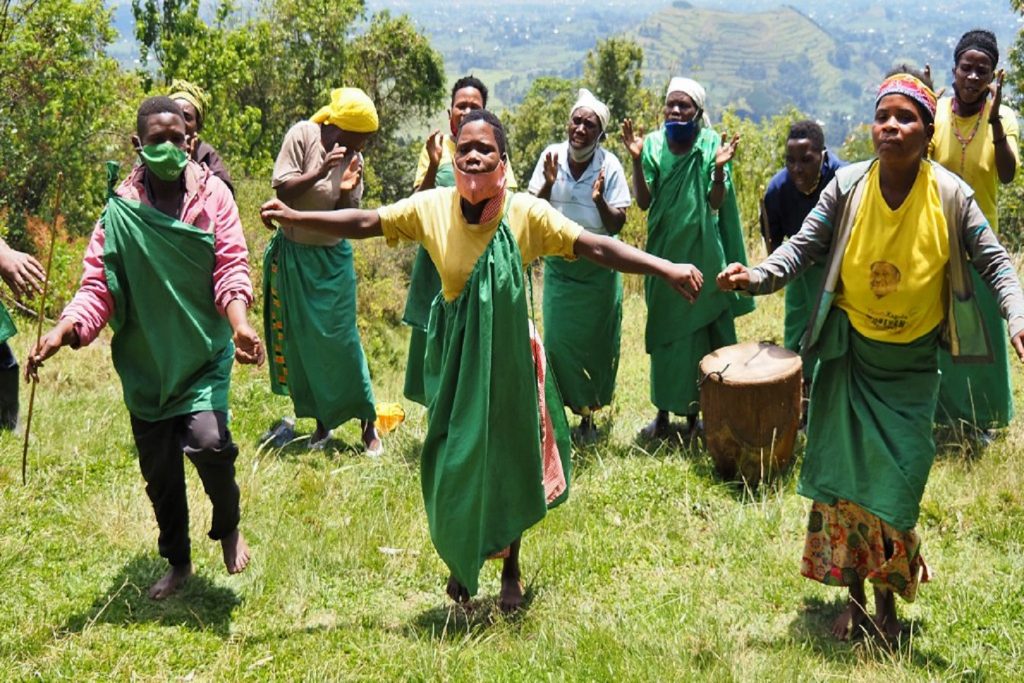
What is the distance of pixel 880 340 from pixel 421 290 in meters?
2.72

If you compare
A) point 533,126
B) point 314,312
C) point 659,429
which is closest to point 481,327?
point 314,312

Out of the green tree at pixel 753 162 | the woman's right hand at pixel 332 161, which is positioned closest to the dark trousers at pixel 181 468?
the woman's right hand at pixel 332 161

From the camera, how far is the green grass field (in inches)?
143

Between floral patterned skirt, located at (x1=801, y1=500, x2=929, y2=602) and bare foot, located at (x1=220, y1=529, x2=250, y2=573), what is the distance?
234 cm

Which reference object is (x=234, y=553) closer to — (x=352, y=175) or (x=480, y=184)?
(x=480, y=184)

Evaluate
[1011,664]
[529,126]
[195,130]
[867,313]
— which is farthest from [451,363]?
[529,126]

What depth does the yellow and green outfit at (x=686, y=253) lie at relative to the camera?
6.14 metres

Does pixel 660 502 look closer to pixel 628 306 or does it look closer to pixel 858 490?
pixel 858 490

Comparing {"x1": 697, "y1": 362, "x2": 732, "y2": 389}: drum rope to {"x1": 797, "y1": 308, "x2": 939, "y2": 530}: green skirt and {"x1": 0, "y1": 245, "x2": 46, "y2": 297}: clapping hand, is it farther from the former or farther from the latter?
{"x1": 0, "y1": 245, "x2": 46, "y2": 297}: clapping hand

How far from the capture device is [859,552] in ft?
12.8

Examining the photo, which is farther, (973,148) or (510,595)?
(973,148)

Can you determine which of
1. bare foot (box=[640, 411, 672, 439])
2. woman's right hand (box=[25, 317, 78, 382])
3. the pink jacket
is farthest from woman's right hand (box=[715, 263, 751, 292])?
bare foot (box=[640, 411, 672, 439])

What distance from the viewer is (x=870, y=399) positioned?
380 centimetres

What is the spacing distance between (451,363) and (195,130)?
3.16m
